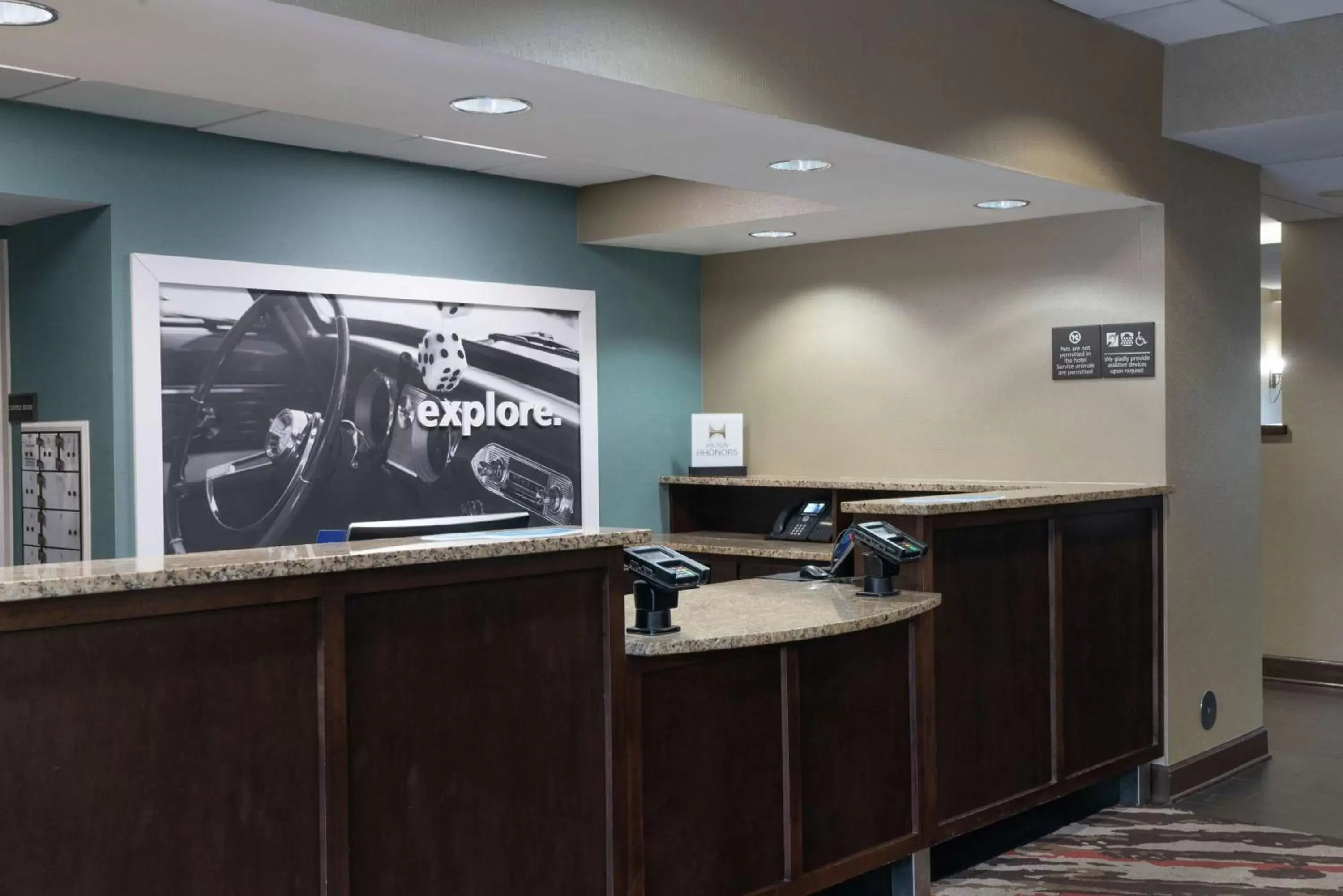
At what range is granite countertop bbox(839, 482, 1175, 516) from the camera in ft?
13.6

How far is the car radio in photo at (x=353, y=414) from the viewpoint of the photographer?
16.0ft

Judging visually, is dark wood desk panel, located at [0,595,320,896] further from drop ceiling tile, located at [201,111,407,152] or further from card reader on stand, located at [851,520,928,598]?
drop ceiling tile, located at [201,111,407,152]

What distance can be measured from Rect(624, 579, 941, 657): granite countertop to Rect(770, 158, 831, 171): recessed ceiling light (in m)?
1.35

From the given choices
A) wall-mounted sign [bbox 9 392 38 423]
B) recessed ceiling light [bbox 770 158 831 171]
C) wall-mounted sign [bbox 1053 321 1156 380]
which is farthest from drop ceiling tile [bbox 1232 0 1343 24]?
wall-mounted sign [bbox 9 392 38 423]

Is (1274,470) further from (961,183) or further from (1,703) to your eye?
(1,703)

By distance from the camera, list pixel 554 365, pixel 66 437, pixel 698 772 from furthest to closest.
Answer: pixel 554 365, pixel 66 437, pixel 698 772

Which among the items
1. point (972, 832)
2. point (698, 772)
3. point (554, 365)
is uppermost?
point (554, 365)

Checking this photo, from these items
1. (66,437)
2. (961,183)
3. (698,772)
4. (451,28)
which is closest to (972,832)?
(698,772)

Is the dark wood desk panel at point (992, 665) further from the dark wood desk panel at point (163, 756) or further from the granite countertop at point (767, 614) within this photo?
the dark wood desk panel at point (163, 756)

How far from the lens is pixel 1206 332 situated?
5422 mm

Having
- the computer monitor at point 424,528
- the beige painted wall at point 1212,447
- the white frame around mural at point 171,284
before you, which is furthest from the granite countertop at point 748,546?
the computer monitor at point 424,528

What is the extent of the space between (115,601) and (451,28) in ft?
4.50

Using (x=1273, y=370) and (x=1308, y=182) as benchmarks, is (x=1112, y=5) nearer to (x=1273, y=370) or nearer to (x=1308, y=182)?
(x=1308, y=182)

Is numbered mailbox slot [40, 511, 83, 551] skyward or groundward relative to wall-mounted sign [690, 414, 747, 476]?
groundward
